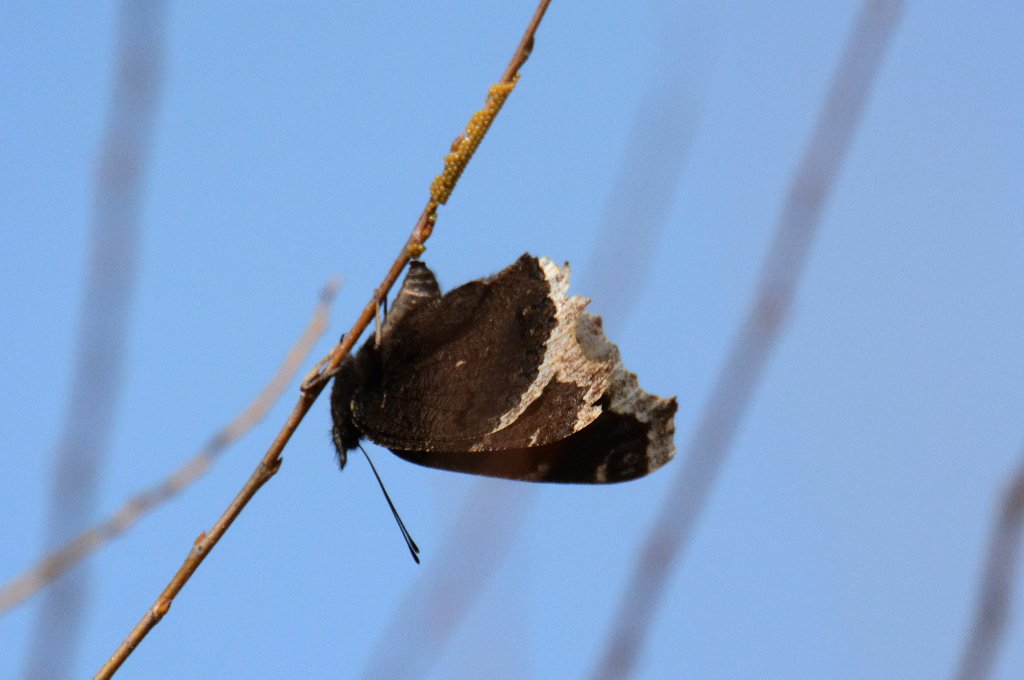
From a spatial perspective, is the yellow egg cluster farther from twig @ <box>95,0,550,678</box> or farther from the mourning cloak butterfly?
the mourning cloak butterfly

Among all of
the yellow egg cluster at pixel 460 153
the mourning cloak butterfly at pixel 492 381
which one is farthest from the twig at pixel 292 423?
the mourning cloak butterfly at pixel 492 381

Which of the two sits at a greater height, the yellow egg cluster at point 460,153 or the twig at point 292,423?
the yellow egg cluster at point 460,153

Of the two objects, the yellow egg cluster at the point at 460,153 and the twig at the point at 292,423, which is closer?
the twig at the point at 292,423

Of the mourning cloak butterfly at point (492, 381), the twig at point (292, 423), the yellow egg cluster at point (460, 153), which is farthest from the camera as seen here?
the mourning cloak butterfly at point (492, 381)

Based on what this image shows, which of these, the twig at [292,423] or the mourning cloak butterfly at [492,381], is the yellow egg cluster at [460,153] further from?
the mourning cloak butterfly at [492,381]

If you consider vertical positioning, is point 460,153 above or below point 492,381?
above

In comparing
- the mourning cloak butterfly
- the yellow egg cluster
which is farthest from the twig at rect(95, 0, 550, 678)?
the mourning cloak butterfly

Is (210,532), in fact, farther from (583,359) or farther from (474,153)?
(583,359)
